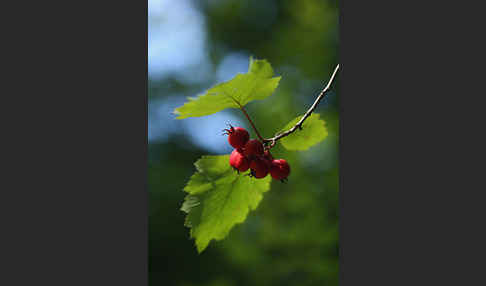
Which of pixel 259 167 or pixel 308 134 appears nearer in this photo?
pixel 259 167

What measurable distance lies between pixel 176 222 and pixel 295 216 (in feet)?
2.74

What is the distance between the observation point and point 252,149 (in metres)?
0.61

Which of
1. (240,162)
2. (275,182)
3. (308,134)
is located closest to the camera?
(240,162)

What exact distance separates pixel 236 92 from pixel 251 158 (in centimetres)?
12

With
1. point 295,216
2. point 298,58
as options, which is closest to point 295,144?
point 295,216

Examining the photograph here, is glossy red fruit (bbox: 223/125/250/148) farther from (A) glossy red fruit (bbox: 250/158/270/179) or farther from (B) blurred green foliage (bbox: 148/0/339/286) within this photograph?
(B) blurred green foliage (bbox: 148/0/339/286)

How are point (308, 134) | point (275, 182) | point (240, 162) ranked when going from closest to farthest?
point (240, 162), point (308, 134), point (275, 182)

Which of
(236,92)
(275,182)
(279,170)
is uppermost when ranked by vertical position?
(236,92)

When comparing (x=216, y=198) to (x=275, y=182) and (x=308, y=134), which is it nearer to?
(x=308, y=134)

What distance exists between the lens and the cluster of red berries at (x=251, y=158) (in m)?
0.62

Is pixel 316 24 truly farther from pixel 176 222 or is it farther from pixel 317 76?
pixel 176 222

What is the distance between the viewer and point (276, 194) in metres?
1.84

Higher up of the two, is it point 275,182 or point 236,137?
point 236,137

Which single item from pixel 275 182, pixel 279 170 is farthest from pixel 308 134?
pixel 275 182
